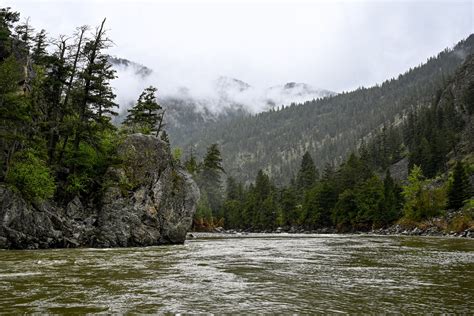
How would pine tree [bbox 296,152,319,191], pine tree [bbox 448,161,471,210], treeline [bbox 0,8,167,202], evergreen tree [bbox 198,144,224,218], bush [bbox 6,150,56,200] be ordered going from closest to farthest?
bush [bbox 6,150,56,200]
treeline [bbox 0,8,167,202]
pine tree [bbox 448,161,471,210]
evergreen tree [bbox 198,144,224,218]
pine tree [bbox 296,152,319,191]

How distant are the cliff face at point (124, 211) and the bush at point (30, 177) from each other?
771 mm

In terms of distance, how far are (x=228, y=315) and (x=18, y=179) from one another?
27952mm

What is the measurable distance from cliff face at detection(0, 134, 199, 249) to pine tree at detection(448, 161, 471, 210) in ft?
178

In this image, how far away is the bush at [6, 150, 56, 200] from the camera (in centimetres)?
3228

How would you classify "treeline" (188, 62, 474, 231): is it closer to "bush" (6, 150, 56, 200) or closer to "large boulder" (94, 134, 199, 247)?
"large boulder" (94, 134, 199, 247)

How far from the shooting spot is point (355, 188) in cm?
10250

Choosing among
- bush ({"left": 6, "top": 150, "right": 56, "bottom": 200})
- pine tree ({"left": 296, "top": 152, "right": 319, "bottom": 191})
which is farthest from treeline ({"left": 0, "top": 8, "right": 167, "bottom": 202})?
pine tree ({"left": 296, "top": 152, "right": 319, "bottom": 191})

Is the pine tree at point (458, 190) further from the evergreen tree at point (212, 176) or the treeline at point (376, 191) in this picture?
the evergreen tree at point (212, 176)

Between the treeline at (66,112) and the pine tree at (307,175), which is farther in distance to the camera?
the pine tree at (307,175)

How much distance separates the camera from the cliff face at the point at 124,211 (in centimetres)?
3153

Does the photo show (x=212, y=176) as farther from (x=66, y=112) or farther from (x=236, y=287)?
(x=236, y=287)

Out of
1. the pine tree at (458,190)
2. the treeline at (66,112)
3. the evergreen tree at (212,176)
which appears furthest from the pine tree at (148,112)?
the pine tree at (458,190)

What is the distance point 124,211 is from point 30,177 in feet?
30.1

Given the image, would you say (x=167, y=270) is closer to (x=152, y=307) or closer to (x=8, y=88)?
(x=152, y=307)
